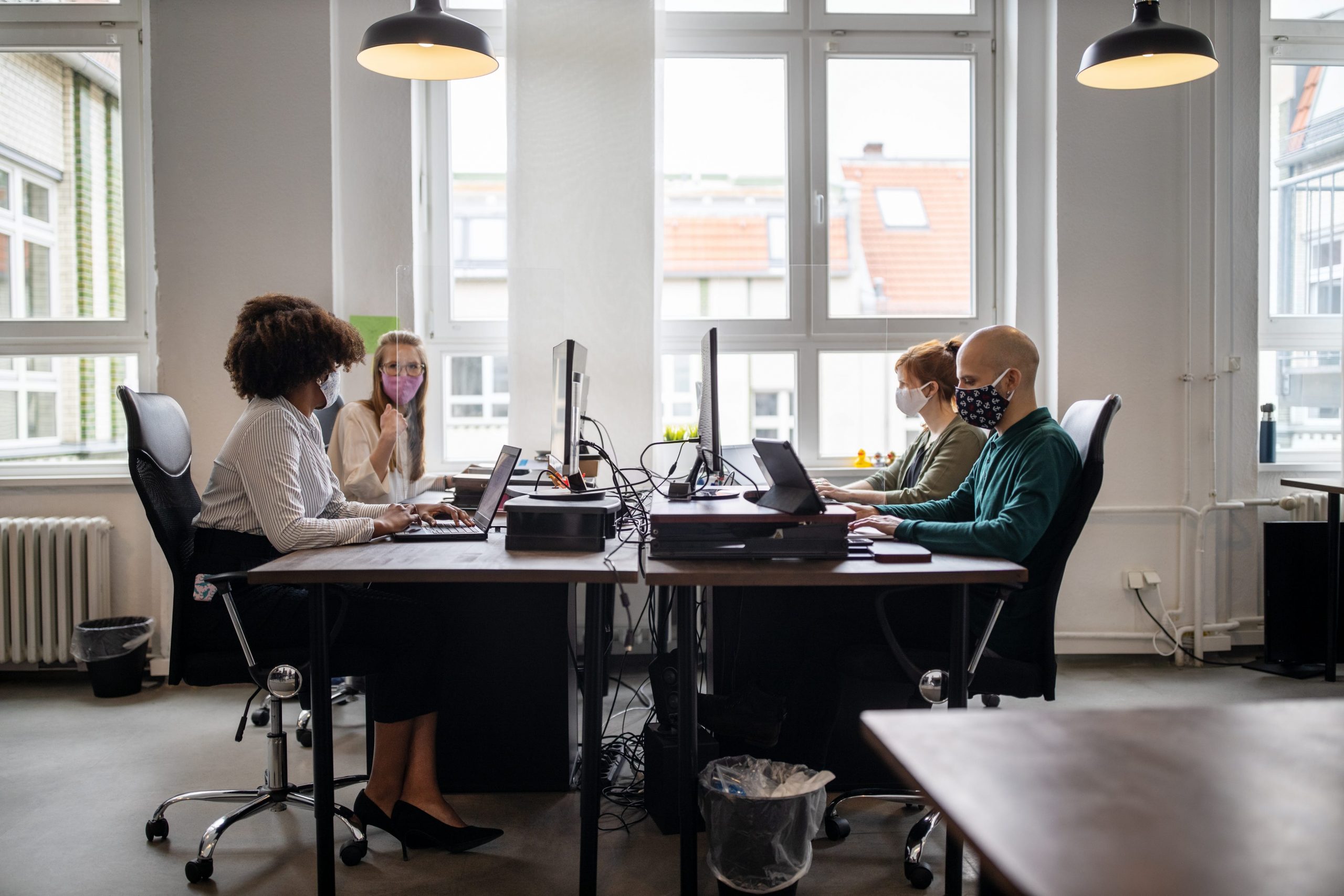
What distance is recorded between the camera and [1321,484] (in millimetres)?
3365

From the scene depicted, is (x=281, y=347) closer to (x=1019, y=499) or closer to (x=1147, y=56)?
(x=1019, y=499)

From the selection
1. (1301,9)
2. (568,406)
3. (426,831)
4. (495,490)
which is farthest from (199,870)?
(1301,9)

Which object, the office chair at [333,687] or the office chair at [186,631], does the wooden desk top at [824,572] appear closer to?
the office chair at [186,631]

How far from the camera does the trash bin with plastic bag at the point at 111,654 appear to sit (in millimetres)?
3441

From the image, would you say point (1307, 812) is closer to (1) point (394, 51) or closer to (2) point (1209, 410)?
(1) point (394, 51)

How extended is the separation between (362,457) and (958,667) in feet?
7.35

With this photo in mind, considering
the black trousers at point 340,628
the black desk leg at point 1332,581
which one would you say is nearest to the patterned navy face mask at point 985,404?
the black trousers at point 340,628

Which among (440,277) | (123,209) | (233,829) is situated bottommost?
(233,829)

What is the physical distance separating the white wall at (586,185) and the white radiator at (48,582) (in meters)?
1.89

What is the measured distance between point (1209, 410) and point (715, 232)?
2.26m

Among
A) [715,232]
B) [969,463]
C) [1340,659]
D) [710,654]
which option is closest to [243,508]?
[710,654]

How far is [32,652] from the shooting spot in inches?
142

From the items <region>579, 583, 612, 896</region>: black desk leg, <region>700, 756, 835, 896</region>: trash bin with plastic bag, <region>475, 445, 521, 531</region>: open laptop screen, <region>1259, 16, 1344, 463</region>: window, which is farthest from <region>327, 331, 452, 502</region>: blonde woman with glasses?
<region>1259, 16, 1344, 463</region>: window

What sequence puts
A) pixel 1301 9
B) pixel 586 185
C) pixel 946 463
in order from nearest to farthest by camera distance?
1. pixel 946 463
2. pixel 586 185
3. pixel 1301 9
